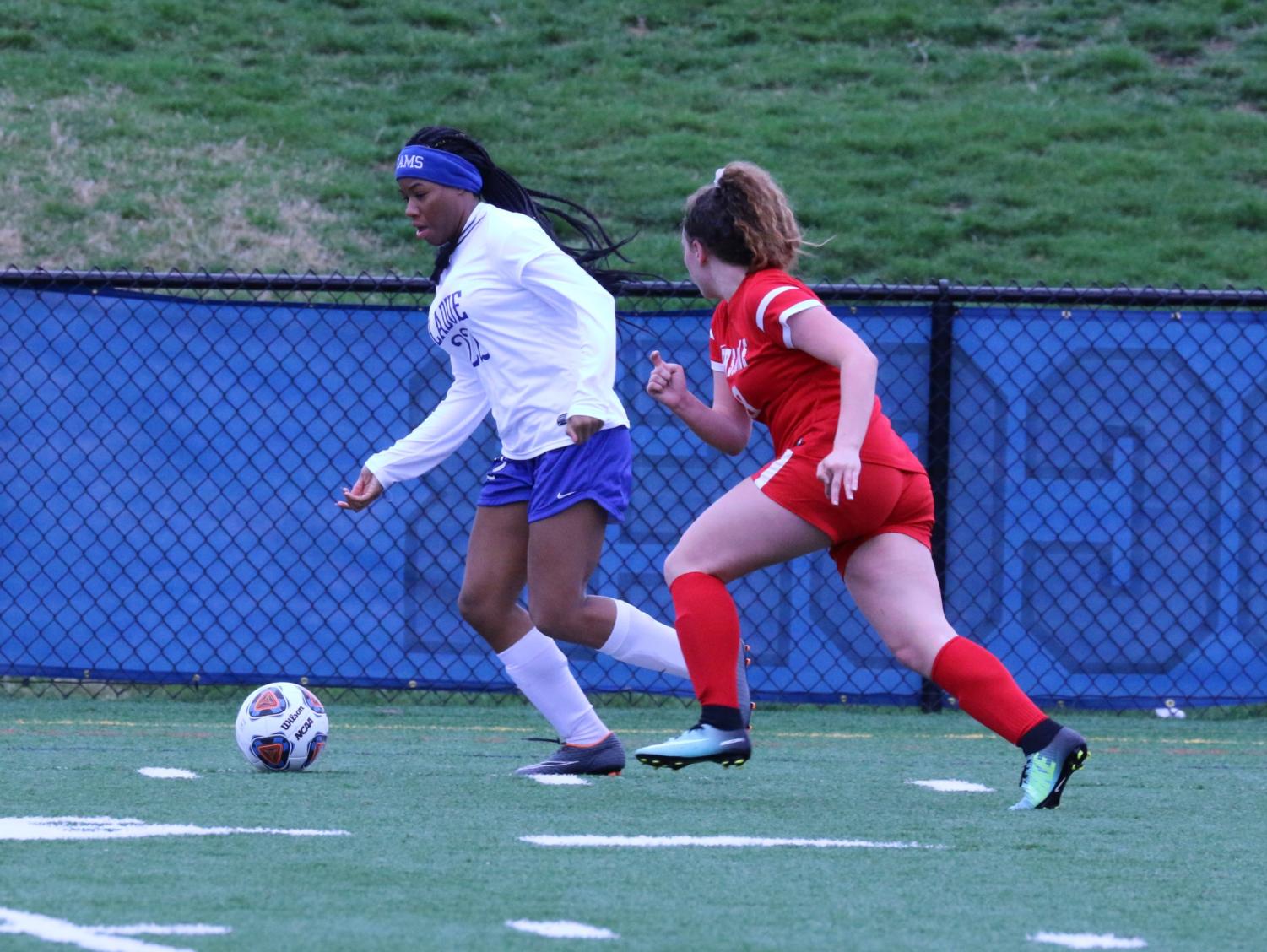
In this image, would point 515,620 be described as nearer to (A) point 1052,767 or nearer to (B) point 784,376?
(B) point 784,376

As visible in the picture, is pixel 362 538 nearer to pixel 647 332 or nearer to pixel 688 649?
pixel 647 332

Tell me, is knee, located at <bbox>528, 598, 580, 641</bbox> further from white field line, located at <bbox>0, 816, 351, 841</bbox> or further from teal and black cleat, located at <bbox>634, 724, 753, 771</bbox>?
white field line, located at <bbox>0, 816, 351, 841</bbox>

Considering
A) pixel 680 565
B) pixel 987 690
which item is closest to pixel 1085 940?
pixel 987 690

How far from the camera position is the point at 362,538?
23.9 feet

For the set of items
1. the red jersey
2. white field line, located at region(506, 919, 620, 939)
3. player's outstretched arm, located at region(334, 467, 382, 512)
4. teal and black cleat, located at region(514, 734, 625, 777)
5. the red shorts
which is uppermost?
the red jersey

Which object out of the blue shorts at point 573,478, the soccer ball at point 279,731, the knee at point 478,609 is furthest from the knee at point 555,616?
the soccer ball at point 279,731

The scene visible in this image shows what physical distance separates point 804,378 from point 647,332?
9.45 ft

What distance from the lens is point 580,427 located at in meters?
4.78

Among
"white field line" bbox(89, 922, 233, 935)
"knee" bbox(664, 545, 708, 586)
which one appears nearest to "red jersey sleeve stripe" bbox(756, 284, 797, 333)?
"knee" bbox(664, 545, 708, 586)

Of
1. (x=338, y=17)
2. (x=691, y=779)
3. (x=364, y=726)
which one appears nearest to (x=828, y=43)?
(x=338, y=17)

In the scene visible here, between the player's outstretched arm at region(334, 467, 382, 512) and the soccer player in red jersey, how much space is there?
3.27ft

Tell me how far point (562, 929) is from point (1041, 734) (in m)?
1.81

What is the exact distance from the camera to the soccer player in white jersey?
16.3 ft

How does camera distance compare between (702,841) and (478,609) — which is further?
(478,609)
